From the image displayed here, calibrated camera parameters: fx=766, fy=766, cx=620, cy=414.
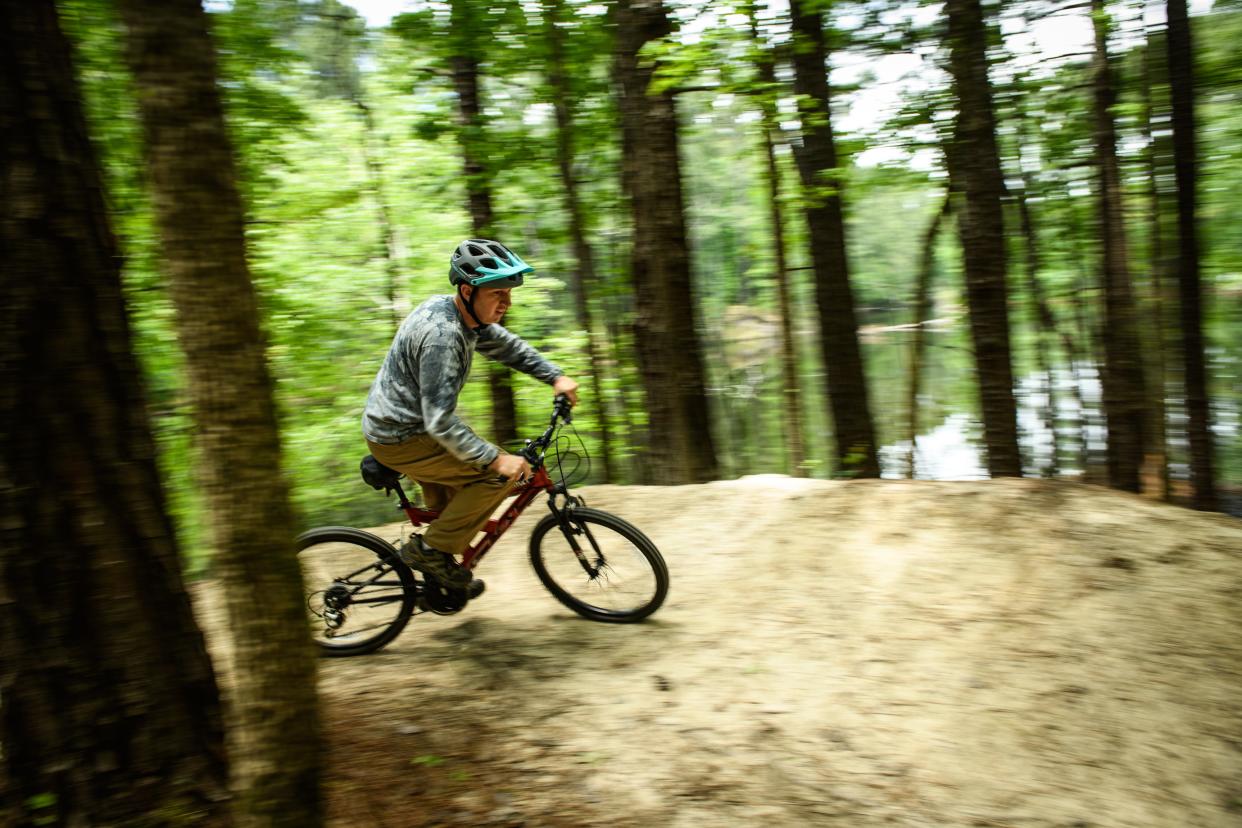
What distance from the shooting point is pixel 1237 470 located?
57.6ft

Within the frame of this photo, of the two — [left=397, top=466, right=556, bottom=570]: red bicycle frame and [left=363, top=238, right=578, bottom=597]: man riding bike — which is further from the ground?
[left=363, top=238, right=578, bottom=597]: man riding bike

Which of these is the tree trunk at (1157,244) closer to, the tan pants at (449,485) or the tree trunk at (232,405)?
the tan pants at (449,485)

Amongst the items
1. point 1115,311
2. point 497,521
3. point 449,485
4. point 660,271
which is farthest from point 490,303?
point 1115,311

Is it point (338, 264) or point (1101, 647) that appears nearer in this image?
point (1101, 647)

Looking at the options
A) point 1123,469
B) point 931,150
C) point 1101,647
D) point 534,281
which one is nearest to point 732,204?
point 534,281

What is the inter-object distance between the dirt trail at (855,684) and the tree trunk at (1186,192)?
392 cm

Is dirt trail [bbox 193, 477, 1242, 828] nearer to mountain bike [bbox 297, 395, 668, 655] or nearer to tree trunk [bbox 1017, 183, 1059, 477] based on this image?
mountain bike [bbox 297, 395, 668, 655]

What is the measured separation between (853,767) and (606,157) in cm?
913

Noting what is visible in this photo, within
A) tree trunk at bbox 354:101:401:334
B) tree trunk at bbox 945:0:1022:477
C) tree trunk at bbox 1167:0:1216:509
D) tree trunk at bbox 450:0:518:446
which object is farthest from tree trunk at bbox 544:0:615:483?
tree trunk at bbox 1167:0:1216:509

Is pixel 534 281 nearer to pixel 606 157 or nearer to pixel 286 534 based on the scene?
pixel 606 157

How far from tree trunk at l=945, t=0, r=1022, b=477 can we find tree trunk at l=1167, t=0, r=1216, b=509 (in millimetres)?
2668

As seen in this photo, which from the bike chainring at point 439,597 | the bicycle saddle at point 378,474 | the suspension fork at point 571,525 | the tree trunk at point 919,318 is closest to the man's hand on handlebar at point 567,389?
the suspension fork at point 571,525

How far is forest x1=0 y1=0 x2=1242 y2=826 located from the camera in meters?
2.30

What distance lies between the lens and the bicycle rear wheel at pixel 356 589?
14.3 ft
